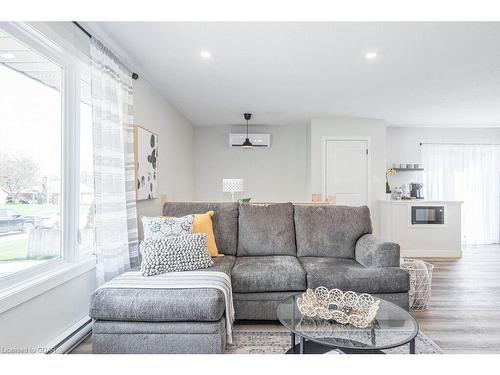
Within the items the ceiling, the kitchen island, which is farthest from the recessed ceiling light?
the kitchen island

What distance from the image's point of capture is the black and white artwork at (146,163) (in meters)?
3.11

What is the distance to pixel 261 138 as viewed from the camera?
5.92 m

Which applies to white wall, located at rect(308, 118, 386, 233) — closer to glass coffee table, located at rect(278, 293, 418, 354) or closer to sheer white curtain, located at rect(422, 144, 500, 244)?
sheer white curtain, located at rect(422, 144, 500, 244)

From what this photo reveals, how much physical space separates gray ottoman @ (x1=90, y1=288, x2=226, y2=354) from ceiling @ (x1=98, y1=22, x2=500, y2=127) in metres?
1.95

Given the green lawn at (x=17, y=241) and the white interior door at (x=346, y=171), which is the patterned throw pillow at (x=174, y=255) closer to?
the green lawn at (x=17, y=241)

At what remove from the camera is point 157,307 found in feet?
5.89


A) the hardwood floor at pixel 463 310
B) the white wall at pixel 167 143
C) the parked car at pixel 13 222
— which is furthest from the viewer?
the white wall at pixel 167 143

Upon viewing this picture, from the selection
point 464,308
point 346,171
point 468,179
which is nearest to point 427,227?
point 346,171

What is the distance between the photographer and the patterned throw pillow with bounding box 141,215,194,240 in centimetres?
251

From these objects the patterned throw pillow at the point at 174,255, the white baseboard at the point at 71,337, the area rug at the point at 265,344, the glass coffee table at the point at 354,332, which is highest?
the patterned throw pillow at the point at 174,255

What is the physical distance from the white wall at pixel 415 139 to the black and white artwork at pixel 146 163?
4.66 meters

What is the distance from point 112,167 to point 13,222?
87cm

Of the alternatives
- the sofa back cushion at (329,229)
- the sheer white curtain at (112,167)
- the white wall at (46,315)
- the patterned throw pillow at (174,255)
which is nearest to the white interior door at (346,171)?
the sofa back cushion at (329,229)
